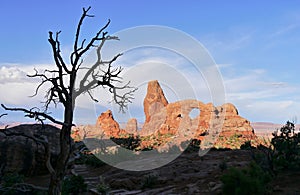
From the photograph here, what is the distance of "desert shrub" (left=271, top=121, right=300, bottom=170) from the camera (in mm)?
10797

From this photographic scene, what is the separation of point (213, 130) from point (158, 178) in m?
33.1

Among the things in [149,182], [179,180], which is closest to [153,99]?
[179,180]

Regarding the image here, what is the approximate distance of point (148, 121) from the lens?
59281mm

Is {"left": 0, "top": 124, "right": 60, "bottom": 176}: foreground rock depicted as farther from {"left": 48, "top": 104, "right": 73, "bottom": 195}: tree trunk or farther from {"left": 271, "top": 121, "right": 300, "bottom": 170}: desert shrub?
{"left": 271, "top": 121, "right": 300, "bottom": 170}: desert shrub

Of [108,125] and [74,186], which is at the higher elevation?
[108,125]

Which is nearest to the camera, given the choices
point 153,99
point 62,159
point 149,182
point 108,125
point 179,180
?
point 62,159

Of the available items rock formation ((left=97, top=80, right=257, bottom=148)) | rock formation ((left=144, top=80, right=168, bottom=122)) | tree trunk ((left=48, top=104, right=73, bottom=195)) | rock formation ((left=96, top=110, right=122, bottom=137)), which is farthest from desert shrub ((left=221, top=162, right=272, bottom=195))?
rock formation ((left=144, top=80, right=168, bottom=122))

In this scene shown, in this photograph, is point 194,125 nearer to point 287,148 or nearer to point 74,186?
point 287,148

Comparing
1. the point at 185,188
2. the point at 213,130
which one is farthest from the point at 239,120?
the point at 185,188

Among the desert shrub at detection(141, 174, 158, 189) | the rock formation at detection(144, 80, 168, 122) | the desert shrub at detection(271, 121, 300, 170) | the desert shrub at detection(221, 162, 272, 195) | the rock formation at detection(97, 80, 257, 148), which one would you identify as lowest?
the desert shrub at detection(141, 174, 158, 189)

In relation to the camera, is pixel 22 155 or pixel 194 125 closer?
pixel 22 155

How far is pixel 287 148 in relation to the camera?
1152 cm

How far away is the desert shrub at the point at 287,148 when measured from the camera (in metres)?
10.8

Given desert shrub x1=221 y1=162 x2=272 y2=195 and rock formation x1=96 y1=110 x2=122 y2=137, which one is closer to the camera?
desert shrub x1=221 y1=162 x2=272 y2=195
